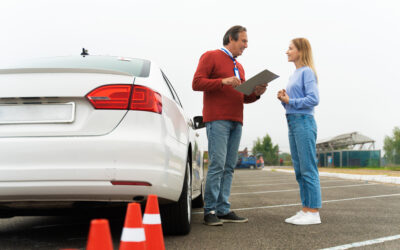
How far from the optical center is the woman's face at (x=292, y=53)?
4.63 metres

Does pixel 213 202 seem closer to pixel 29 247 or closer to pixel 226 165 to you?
pixel 226 165

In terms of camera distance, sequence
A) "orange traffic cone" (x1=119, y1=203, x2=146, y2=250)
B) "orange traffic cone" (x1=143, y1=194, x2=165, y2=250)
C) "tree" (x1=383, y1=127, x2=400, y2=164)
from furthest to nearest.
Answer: "tree" (x1=383, y1=127, x2=400, y2=164) → "orange traffic cone" (x1=143, y1=194, x2=165, y2=250) → "orange traffic cone" (x1=119, y1=203, x2=146, y2=250)

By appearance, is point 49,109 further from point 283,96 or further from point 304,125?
point 304,125

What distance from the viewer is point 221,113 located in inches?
173

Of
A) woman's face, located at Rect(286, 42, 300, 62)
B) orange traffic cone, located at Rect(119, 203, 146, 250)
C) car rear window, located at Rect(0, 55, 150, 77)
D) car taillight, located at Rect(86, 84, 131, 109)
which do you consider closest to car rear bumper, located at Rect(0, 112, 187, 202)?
car taillight, located at Rect(86, 84, 131, 109)

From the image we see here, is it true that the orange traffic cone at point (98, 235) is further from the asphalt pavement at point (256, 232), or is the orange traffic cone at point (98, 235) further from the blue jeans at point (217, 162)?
the blue jeans at point (217, 162)

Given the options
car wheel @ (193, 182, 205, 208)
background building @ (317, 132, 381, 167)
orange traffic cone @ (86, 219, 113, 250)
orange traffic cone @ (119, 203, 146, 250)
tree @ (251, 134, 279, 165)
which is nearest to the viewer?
orange traffic cone @ (86, 219, 113, 250)

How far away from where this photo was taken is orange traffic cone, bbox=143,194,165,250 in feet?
8.54

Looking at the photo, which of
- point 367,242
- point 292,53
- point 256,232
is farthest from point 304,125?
point 367,242

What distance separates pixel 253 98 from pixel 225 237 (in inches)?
72.7

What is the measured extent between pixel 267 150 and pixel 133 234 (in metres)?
81.4

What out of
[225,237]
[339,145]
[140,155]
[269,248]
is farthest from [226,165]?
[339,145]

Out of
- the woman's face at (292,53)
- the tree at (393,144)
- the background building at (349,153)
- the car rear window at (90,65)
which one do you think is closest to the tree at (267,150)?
the tree at (393,144)

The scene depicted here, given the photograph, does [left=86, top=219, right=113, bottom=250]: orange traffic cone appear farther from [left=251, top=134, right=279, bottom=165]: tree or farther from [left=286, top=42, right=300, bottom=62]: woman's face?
[left=251, top=134, right=279, bottom=165]: tree
